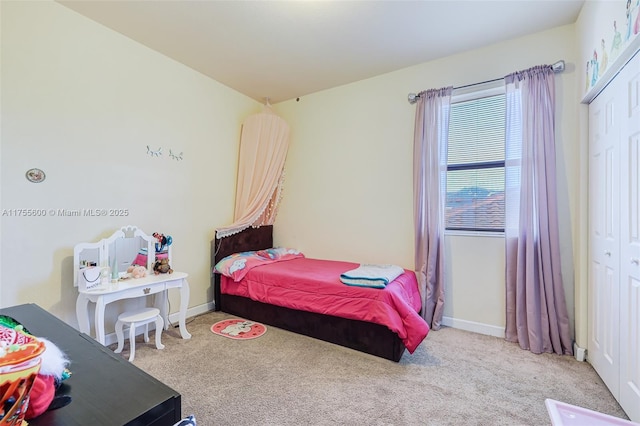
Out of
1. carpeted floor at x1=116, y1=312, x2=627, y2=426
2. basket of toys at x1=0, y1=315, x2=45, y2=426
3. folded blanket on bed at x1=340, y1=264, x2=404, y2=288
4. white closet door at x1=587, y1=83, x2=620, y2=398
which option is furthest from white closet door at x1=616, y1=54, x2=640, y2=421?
basket of toys at x1=0, y1=315, x2=45, y2=426

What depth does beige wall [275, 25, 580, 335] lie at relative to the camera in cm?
261

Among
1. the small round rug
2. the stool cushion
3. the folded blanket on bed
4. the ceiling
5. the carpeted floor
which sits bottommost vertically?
the carpeted floor

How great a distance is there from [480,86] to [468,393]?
2.73 m

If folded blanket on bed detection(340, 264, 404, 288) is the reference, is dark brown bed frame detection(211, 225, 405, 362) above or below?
below

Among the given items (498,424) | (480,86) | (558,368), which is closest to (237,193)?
(480,86)

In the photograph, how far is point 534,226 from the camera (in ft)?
8.49

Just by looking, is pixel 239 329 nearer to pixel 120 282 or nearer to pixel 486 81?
pixel 120 282

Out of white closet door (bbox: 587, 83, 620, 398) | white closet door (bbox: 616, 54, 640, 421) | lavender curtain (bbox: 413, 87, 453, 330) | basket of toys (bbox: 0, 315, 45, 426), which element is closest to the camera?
basket of toys (bbox: 0, 315, 45, 426)

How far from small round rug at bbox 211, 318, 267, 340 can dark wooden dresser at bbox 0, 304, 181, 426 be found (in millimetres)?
1845

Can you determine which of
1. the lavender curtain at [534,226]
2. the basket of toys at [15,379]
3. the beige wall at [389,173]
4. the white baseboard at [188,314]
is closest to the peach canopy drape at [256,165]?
the beige wall at [389,173]

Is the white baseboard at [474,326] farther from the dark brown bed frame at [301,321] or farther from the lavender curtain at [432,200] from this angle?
the dark brown bed frame at [301,321]

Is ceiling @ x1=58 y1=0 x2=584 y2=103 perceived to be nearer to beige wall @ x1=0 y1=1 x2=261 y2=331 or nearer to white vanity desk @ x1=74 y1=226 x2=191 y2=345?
beige wall @ x1=0 y1=1 x2=261 y2=331

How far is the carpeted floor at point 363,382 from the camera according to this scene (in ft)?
5.76

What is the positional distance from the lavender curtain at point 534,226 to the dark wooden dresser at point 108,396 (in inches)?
112
